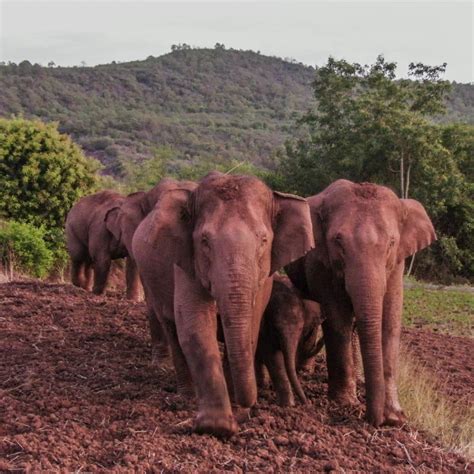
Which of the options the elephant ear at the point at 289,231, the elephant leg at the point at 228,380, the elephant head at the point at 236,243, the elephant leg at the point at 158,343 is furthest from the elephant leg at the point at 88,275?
the elephant ear at the point at 289,231

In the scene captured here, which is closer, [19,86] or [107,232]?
[107,232]

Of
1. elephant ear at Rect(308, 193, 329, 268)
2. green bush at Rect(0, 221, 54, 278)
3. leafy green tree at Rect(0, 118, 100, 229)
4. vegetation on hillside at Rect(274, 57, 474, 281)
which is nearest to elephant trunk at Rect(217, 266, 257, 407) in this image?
elephant ear at Rect(308, 193, 329, 268)

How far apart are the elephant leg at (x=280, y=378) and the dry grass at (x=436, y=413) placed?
1079 mm

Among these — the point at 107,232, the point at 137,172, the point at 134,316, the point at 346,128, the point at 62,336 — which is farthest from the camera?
the point at 137,172

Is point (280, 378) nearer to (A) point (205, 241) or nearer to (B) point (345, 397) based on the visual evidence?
(B) point (345, 397)

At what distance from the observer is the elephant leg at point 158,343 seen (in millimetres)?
8301

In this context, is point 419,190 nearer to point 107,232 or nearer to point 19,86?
point 107,232

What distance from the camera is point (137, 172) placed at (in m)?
37.8

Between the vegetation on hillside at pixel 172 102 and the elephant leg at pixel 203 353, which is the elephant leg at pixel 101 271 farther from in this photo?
the vegetation on hillside at pixel 172 102

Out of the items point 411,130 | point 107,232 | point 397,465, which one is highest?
point 411,130

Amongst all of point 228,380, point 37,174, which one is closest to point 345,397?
point 228,380

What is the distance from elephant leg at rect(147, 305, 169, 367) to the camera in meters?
8.30

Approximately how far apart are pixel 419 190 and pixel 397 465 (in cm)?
2506

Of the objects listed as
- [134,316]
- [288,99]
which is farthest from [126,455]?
[288,99]
